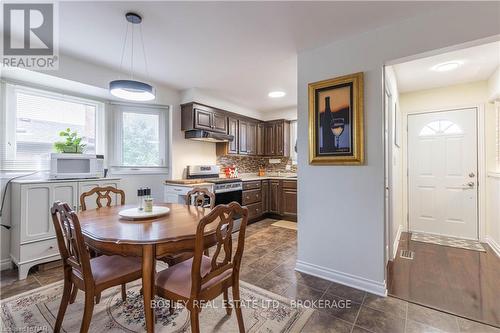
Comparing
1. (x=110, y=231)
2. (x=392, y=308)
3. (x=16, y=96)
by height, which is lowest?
(x=392, y=308)

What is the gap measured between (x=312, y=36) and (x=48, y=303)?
3302mm

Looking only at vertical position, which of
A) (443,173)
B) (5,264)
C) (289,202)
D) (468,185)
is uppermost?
(443,173)

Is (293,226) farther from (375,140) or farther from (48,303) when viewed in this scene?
(48,303)

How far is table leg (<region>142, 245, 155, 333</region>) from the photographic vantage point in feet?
4.36

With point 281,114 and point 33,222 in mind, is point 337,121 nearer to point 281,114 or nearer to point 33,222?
point 281,114

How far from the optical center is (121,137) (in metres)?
3.55

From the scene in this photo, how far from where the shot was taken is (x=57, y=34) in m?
2.22

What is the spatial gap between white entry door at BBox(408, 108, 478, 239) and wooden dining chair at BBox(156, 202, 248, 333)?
12.2 ft

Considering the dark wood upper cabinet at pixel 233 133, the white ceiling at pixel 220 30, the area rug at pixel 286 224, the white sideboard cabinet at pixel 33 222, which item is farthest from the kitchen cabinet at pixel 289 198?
the white sideboard cabinet at pixel 33 222

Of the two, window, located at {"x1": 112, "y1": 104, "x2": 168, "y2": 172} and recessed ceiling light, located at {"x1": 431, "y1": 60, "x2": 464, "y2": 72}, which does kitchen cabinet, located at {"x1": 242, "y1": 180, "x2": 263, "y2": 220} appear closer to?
window, located at {"x1": 112, "y1": 104, "x2": 168, "y2": 172}

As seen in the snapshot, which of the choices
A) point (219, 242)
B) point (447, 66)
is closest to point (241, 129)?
point (447, 66)

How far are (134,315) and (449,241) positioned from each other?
4.18m

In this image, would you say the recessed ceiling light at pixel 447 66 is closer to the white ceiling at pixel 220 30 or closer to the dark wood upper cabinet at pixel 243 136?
the white ceiling at pixel 220 30

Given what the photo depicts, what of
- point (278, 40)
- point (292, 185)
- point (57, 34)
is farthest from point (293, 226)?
point (57, 34)
